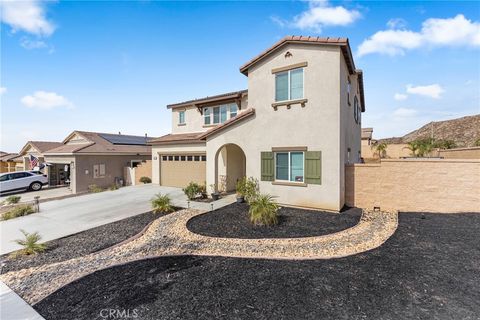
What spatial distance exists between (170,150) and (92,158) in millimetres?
8830

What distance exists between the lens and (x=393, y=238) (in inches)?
283

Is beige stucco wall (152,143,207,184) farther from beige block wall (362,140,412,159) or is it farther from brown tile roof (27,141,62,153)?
beige block wall (362,140,412,159)

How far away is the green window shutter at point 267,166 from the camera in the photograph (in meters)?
11.5

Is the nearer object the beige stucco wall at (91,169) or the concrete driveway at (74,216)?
the concrete driveway at (74,216)

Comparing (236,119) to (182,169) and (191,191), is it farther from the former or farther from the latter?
(182,169)

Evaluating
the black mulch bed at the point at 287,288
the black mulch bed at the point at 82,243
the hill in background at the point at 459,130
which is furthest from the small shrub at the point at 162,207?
the hill in background at the point at 459,130

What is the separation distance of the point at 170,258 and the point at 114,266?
4.58 feet

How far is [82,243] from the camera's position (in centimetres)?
742

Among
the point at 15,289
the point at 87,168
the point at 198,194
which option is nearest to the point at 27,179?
the point at 87,168

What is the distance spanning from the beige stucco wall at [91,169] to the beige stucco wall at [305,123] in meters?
16.1

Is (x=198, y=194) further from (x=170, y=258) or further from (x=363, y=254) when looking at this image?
(x=363, y=254)

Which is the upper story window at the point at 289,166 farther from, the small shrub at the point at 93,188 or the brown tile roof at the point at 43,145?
the brown tile roof at the point at 43,145

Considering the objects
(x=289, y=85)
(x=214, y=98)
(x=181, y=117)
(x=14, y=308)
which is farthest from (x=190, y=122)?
(x=14, y=308)

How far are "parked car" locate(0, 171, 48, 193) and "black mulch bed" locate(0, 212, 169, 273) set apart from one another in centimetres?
1876
